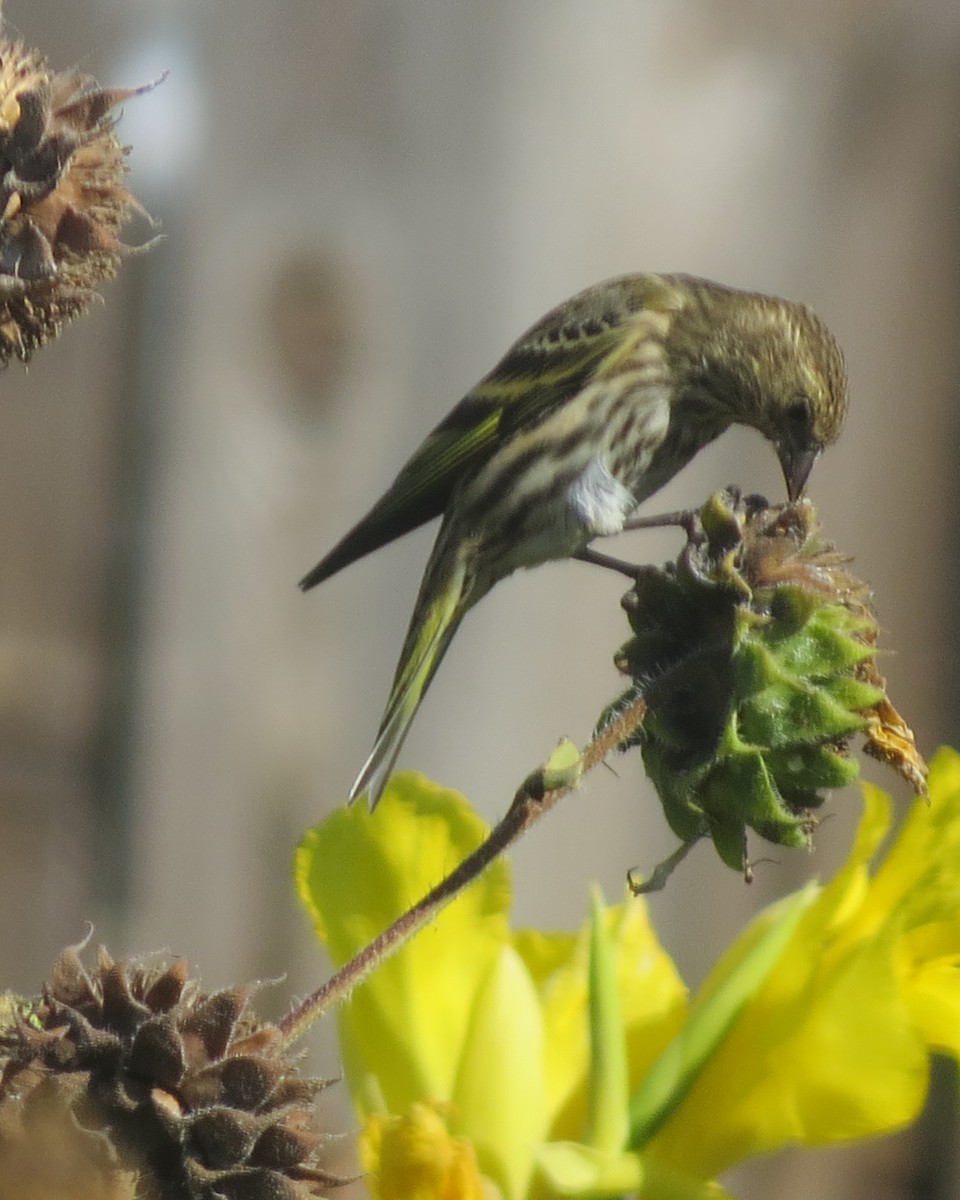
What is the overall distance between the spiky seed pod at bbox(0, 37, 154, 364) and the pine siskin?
0.37 m

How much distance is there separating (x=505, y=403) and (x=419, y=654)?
0.24m

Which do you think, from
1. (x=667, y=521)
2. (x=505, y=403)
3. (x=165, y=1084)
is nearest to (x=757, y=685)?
(x=165, y=1084)

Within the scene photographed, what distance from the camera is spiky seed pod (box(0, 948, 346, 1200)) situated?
0.41 metres

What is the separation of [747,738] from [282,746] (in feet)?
1.42

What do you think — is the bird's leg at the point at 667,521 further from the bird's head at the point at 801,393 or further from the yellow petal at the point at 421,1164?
the yellow petal at the point at 421,1164

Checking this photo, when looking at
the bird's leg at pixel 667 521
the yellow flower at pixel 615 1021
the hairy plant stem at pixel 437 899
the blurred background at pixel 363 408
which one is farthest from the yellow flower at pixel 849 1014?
the blurred background at pixel 363 408

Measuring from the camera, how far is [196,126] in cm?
89

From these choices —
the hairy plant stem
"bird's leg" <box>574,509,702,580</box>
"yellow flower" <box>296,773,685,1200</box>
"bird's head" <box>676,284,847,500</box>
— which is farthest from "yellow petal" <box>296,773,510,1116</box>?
"bird's head" <box>676,284,847,500</box>

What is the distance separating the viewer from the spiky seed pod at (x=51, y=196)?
0.48 meters

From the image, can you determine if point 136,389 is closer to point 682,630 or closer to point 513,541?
point 513,541

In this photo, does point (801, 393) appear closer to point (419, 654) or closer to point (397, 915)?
point (419, 654)

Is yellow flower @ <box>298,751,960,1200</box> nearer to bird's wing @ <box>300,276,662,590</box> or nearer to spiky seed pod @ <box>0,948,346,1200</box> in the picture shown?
spiky seed pod @ <box>0,948,346,1200</box>

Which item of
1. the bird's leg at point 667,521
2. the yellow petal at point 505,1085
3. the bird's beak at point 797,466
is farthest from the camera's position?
the bird's beak at point 797,466

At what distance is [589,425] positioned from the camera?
3.93ft
